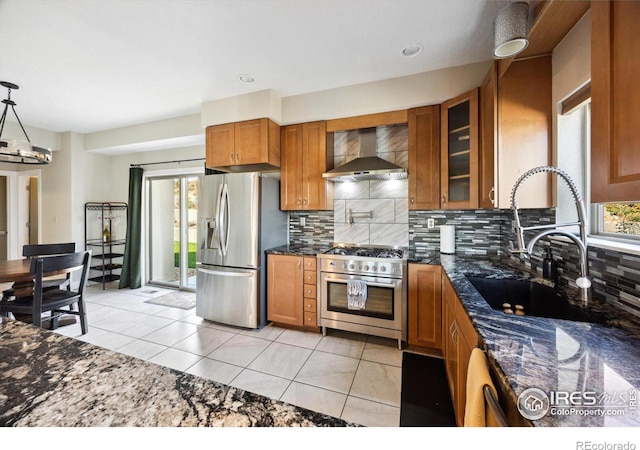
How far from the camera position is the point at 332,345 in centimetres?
263

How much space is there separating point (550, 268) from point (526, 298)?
24 centimetres

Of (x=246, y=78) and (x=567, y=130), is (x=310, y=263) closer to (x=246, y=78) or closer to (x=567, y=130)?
(x=246, y=78)

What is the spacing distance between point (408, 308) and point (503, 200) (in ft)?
4.12

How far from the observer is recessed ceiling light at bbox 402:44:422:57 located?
7.22 ft

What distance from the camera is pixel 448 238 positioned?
107 inches

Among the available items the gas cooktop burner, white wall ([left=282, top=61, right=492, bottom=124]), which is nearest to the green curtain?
white wall ([left=282, top=61, right=492, bottom=124])

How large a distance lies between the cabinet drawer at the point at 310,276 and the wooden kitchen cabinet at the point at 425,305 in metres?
1.00

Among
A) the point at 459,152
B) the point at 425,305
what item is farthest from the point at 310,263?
the point at 459,152

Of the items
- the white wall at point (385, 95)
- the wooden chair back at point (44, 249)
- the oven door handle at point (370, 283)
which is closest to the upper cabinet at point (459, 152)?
the white wall at point (385, 95)

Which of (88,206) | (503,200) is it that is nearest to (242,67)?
(503,200)

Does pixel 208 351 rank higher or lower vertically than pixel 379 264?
lower

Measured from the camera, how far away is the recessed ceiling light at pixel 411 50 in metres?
2.20

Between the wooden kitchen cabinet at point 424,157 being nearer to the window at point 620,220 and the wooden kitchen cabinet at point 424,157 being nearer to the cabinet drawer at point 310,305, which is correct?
the window at point 620,220

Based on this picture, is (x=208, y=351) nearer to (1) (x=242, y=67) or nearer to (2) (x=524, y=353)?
(2) (x=524, y=353)
